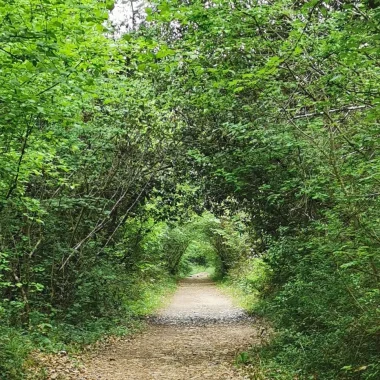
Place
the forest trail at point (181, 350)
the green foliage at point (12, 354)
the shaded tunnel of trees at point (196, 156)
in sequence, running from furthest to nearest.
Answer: the forest trail at point (181, 350)
the green foliage at point (12, 354)
the shaded tunnel of trees at point (196, 156)

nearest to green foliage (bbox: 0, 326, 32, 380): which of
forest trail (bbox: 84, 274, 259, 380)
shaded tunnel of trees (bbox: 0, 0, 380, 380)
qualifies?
shaded tunnel of trees (bbox: 0, 0, 380, 380)

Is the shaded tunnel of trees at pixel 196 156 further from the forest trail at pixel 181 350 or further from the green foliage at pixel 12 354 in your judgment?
the forest trail at pixel 181 350

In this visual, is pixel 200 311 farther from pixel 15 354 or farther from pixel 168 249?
pixel 168 249

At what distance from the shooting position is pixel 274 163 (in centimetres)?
1100

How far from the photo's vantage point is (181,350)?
1070cm

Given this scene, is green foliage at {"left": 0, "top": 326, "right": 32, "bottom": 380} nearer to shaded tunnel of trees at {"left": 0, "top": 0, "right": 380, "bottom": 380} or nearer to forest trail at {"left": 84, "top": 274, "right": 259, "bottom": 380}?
shaded tunnel of trees at {"left": 0, "top": 0, "right": 380, "bottom": 380}

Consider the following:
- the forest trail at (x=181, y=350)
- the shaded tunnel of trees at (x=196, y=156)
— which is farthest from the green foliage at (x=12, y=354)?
the forest trail at (x=181, y=350)

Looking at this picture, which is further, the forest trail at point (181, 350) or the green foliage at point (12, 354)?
the forest trail at point (181, 350)

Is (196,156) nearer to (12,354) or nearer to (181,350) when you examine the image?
(181,350)

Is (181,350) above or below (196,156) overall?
below

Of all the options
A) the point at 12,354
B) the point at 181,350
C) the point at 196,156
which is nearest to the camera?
the point at 12,354

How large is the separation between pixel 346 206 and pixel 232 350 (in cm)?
547

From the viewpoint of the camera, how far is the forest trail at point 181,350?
8.42m

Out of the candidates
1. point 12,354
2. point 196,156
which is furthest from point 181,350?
point 196,156
